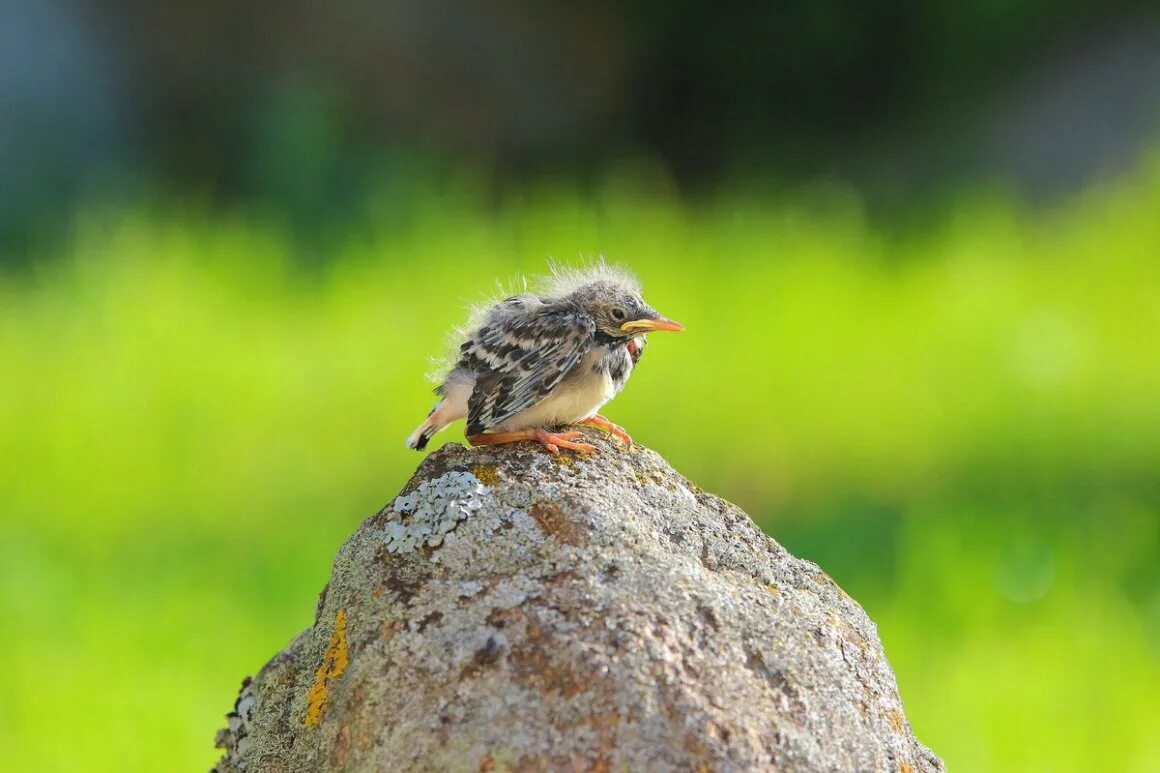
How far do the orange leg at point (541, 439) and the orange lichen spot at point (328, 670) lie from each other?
575 millimetres

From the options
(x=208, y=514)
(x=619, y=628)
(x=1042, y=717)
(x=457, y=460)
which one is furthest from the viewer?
(x=208, y=514)

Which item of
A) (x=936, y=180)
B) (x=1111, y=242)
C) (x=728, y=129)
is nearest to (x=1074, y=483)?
(x=1111, y=242)

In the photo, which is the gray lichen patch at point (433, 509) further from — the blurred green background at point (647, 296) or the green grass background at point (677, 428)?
the green grass background at point (677, 428)

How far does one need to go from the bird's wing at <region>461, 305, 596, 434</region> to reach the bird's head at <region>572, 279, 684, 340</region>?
31 millimetres

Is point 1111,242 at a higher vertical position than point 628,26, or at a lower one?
lower

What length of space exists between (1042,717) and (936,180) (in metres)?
8.38

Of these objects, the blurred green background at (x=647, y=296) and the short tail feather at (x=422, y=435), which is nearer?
the short tail feather at (x=422, y=435)

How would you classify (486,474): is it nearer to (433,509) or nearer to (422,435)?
(433,509)

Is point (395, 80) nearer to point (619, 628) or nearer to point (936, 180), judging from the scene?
point (936, 180)

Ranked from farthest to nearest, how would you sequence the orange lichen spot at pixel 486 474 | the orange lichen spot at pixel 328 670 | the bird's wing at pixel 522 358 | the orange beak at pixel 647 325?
1. the orange beak at pixel 647 325
2. the bird's wing at pixel 522 358
3. the orange lichen spot at pixel 486 474
4. the orange lichen spot at pixel 328 670

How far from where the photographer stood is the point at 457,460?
121 inches

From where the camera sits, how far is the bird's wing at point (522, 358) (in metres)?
3.21

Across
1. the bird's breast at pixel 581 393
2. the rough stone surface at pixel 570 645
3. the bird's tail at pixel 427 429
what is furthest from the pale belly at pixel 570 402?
the bird's tail at pixel 427 429

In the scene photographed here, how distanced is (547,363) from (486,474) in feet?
1.24
